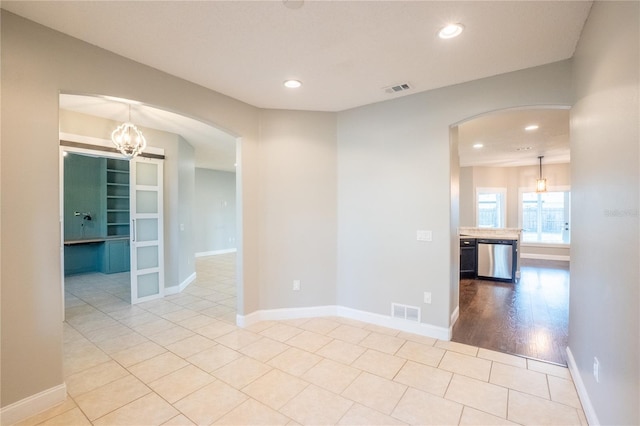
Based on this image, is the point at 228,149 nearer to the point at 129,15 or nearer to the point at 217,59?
the point at 217,59

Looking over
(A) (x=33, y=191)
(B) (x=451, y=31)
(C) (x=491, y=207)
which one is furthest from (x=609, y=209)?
(C) (x=491, y=207)

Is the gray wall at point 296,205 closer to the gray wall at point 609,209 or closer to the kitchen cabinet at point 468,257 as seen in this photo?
the gray wall at point 609,209

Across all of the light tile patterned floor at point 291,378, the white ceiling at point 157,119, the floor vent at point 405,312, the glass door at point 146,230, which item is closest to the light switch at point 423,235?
the floor vent at point 405,312

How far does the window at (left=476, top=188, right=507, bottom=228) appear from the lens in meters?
8.95

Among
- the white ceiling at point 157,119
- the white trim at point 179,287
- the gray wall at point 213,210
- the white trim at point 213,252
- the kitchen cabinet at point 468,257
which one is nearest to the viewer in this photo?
the white ceiling at point 157,119

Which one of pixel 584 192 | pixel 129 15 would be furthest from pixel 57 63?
pixel 584 192

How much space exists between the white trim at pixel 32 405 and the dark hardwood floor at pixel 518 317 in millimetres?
3669

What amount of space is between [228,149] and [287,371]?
16.3 ft

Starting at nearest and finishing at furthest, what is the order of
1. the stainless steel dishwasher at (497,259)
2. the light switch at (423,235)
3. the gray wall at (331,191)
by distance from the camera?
the gray wall at (331,191) < the light switch at (423,235) < the stainless steel dishwasher at (497,259)

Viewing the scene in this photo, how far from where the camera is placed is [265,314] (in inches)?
152

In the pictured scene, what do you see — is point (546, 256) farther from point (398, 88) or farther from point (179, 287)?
point (179, 287)

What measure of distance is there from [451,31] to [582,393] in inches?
113

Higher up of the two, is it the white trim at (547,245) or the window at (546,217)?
the window at (546,217)

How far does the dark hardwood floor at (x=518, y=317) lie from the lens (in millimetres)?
3067
